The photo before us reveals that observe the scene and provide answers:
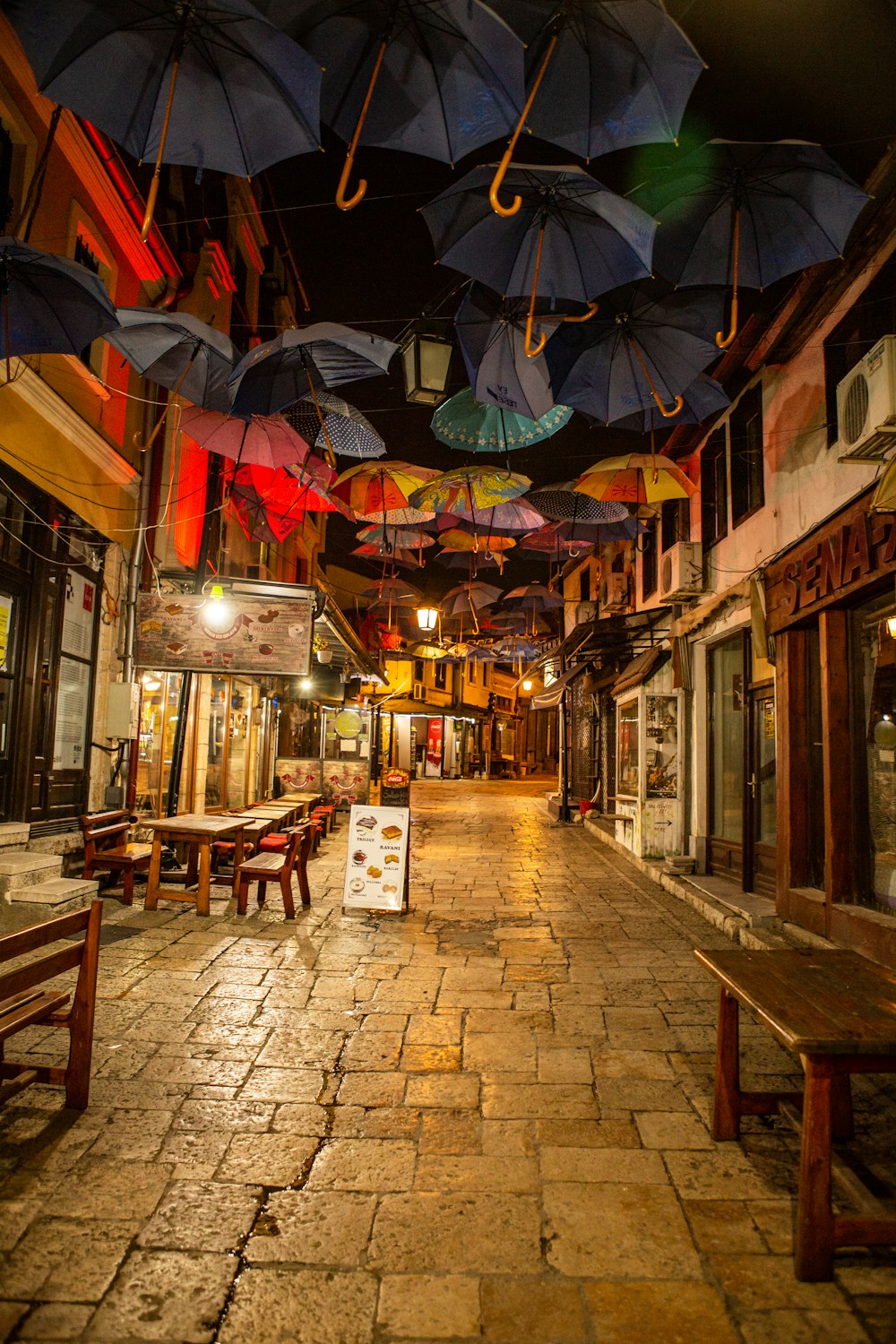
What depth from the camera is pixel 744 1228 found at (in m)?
3.10

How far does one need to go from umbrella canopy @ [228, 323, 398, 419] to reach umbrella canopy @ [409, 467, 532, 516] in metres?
3.02

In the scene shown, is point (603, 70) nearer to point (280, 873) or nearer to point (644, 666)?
point (280, 873)

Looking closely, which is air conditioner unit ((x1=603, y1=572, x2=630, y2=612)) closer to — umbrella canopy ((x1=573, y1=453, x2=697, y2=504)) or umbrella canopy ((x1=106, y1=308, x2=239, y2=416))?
umbrella canopy ((x1=573, y1=453, x2=697, y2=504))

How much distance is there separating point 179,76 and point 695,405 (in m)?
5.59

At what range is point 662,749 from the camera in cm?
1312

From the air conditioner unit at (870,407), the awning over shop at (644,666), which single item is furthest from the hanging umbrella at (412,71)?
the awning over shop at (644,666)

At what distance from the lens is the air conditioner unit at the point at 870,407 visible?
237 inches

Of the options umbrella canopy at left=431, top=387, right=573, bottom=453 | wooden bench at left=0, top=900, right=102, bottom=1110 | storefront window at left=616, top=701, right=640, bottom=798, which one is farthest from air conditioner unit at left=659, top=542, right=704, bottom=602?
wooden bench at left=0, top=900, right=102, bottom=1110

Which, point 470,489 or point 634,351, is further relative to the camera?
point 470,489

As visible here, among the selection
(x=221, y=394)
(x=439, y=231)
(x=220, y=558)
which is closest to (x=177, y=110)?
(x=439, y=231)

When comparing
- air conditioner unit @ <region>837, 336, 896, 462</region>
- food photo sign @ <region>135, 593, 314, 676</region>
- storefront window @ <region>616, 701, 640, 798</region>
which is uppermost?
air conditioner unit @ <region>837, 336, 896, 462</region>

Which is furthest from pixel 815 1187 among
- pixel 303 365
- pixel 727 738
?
pixel 727 738

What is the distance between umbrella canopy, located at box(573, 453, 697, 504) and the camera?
10.4m

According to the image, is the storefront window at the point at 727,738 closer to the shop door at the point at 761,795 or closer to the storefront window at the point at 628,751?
the shop door at the point at 761,795
